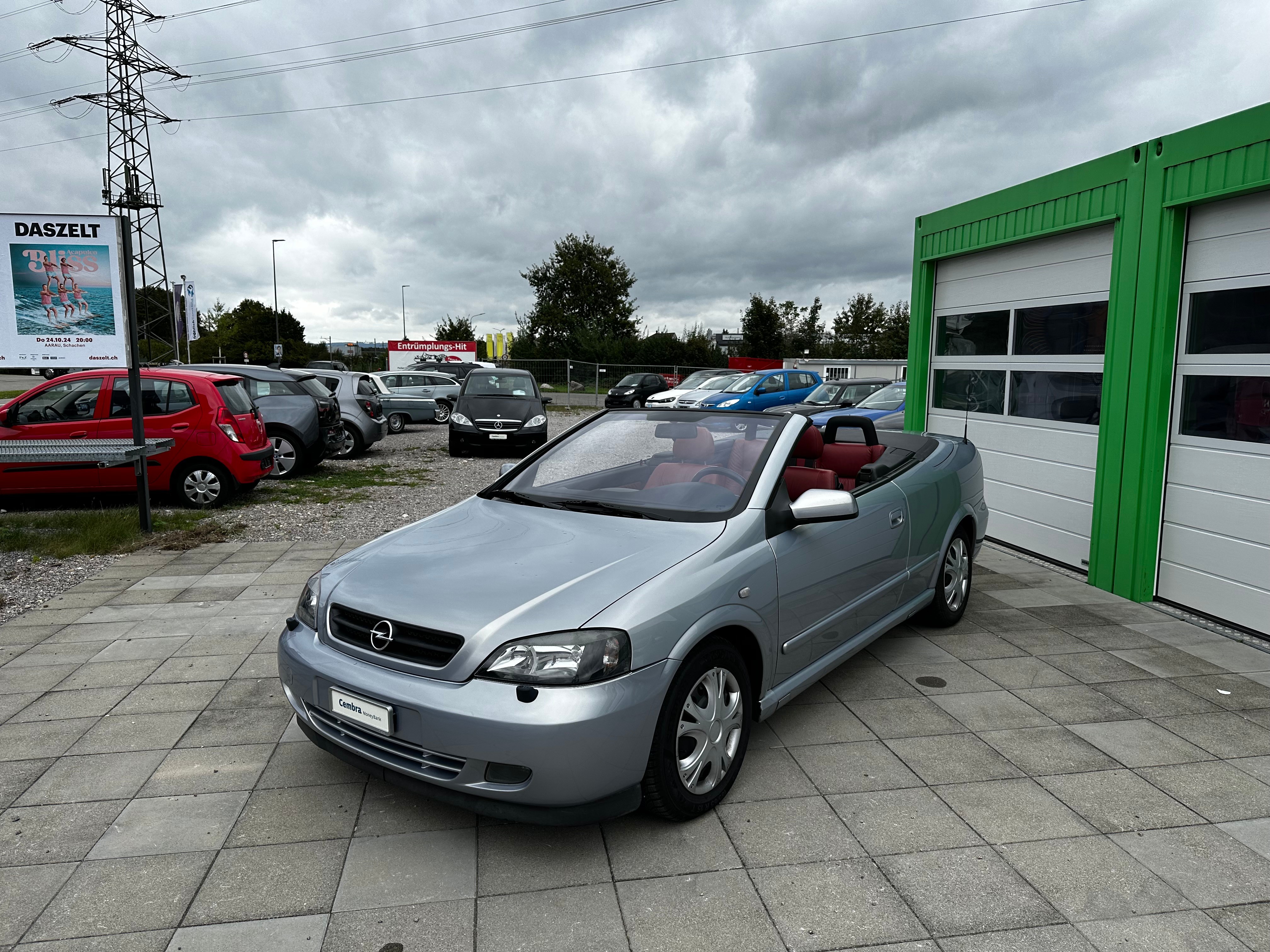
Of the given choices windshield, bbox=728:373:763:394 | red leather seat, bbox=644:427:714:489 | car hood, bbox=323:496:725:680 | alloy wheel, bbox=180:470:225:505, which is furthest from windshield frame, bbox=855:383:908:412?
car hood, bbox=323:496:725:680

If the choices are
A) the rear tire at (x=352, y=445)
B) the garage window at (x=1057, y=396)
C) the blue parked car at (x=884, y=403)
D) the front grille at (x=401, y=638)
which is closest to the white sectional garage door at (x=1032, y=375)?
the garage window at (x=1057, y=396)

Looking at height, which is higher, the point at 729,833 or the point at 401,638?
the point at 401,638

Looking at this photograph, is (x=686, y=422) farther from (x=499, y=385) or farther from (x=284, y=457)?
(x=499, y=385)

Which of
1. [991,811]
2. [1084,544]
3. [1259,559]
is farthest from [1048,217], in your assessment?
[991,811]

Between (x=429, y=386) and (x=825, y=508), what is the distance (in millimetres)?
21579

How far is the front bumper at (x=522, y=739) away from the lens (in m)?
2.46

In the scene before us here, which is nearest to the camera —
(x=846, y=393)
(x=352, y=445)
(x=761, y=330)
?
(x=352, y=445)

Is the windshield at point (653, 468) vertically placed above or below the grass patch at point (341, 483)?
above

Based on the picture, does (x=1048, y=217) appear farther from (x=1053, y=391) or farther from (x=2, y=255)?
(x=2, y=255)

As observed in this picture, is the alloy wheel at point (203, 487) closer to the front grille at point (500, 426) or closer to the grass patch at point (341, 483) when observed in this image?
the grass patch at point (341, 483)

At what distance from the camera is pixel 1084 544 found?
21.6 feet

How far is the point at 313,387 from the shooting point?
12.5 metres

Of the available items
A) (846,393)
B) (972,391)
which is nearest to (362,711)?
(972,391)

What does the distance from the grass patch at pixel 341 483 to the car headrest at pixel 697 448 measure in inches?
285
